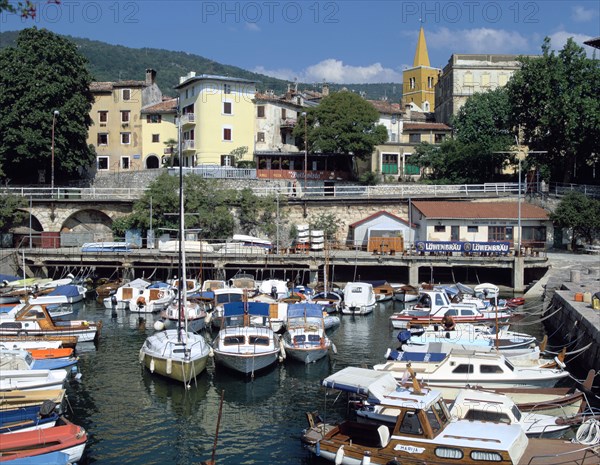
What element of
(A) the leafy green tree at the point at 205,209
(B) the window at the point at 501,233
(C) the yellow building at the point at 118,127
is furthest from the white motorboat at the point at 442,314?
(C) the yellow building at the point at 118,127

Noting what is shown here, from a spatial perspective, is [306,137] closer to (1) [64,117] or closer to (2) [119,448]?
(1) [64,117]

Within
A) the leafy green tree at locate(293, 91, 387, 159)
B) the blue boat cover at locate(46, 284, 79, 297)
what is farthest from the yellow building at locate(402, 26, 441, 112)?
the blue boat cover at locate(46, 284, 79, 297)

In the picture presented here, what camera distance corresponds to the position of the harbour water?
23.3 meters

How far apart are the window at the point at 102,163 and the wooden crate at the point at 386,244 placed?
36046mm

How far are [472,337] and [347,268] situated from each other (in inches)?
968

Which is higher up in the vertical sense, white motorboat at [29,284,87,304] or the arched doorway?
the arched doorway

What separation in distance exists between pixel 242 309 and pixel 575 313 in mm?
17359

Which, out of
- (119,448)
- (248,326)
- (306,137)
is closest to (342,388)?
(119,448)

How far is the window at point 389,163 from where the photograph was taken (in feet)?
256

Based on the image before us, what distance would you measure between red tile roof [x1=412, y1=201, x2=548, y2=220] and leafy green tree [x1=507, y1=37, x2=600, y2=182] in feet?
22.9

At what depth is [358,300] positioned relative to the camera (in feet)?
155

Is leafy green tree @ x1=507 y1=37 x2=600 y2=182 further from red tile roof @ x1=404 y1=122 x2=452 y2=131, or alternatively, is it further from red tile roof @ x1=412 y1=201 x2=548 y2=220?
red tile roof @ x1=404 y1=122 x2=452 y2=131

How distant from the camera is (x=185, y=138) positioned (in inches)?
3073

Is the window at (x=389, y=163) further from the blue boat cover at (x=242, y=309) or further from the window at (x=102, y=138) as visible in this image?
the blue boat cover at (x=242, y=309)
